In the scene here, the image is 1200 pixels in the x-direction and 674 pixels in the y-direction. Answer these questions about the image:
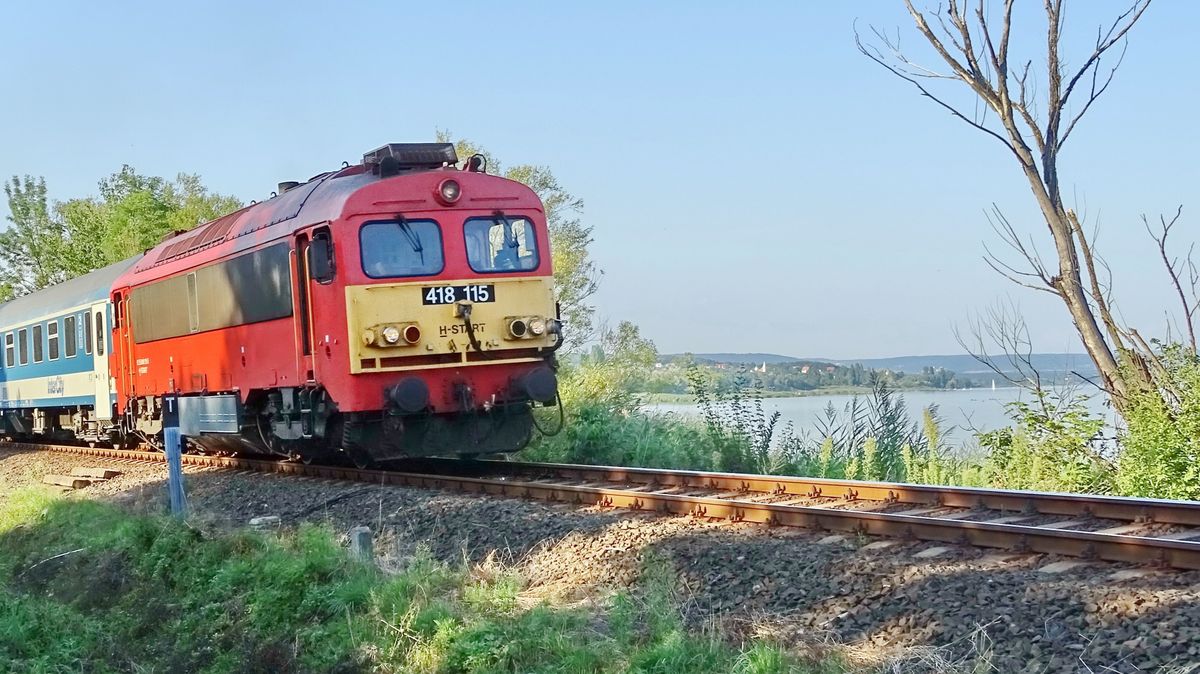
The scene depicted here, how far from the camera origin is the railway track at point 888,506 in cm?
708

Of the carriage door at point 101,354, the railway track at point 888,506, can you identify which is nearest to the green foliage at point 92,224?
the carriage door at point 101,354

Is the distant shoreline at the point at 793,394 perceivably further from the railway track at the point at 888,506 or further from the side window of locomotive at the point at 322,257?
the side window of locomotive at the point at 322,257

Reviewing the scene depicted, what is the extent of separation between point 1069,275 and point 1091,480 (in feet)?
12.8

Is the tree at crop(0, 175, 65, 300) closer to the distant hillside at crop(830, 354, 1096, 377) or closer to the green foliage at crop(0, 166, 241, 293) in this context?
the green foliage at crop(0, 166, 241, 293)

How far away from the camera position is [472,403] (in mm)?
12422

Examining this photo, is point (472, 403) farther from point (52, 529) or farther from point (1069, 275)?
point (1069, 275)

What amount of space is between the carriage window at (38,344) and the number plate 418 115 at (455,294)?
14.4 meters

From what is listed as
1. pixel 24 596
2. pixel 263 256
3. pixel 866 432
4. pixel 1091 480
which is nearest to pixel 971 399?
pixel 866 432

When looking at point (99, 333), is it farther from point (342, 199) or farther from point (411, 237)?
point (411, 237)

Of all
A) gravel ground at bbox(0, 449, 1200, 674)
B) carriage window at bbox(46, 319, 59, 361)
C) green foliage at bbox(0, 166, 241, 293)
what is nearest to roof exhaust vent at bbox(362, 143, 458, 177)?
gravel ground at bbox(0, 449, 1200, 674)

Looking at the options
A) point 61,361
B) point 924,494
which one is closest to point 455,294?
point 924,494

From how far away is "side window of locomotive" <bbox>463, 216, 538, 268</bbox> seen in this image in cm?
1283

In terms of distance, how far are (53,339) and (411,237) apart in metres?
13.3

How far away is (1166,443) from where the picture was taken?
966 cm
